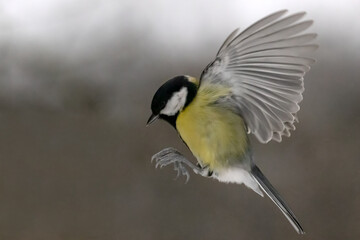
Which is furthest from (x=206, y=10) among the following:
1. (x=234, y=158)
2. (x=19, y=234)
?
(x=234, y=158)

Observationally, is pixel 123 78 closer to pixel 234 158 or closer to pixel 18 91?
pixel 18 91

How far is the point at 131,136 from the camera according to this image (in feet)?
11.5

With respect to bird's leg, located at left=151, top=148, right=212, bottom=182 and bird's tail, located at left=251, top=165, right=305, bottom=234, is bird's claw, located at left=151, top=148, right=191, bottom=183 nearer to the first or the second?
bird's leg, located at left=151, top=148, right=212, bottom=182

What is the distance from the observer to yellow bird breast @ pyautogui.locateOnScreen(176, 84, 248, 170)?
50.3 inches

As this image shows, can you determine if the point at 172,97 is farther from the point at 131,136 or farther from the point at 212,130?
the point at 131,136

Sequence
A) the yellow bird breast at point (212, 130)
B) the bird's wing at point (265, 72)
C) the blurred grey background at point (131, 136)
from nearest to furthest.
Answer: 1. the bird's wing at point (265, 72)
2. the yellow bird breast at point (212, 130)
3. the blurred grey background at point (131, 136)

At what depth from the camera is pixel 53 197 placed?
380 cm

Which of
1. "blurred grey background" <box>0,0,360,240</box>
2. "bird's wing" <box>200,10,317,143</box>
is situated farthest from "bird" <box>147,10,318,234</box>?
"blurred grey background" <box>0,0,360,240</box>

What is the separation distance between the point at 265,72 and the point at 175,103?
0.56 ft

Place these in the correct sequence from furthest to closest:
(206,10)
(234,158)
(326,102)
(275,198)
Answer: (206,10) → (326,102) → (234,158) → (275,198)

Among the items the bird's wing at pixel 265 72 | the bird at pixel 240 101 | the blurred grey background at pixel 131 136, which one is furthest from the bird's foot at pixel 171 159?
the blurred grey background at pixel 131 136

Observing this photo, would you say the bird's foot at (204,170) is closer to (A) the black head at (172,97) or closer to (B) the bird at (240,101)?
(B) the bird at (240,101)

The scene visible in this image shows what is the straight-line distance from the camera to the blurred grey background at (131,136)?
3584 millimetres

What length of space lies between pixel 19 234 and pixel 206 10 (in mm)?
1553
